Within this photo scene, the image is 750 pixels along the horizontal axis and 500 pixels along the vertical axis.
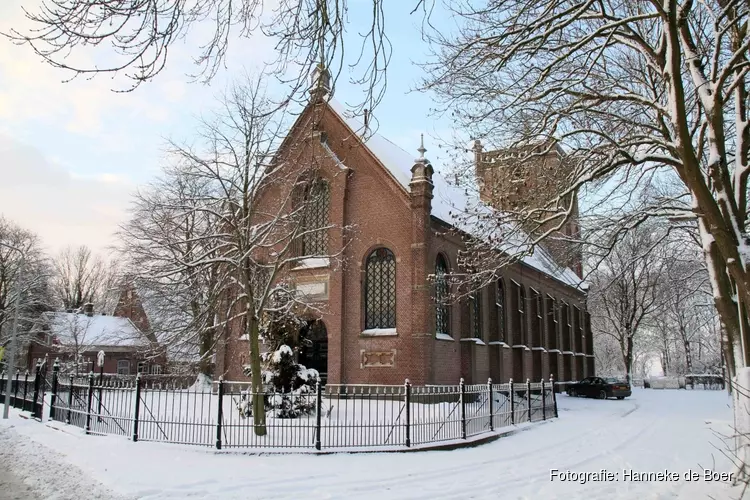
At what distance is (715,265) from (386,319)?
14.5m

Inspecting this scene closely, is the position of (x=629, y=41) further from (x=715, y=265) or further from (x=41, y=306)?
(x=41, y=306)

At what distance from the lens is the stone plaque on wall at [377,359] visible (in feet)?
73.0

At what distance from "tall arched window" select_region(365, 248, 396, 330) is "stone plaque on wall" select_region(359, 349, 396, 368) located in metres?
1.15

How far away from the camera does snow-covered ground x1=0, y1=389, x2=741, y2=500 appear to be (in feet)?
29.2

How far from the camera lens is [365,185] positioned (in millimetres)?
24297

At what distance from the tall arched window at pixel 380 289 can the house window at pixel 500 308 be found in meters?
7.98

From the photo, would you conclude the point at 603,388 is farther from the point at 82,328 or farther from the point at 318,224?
the point at 82,328

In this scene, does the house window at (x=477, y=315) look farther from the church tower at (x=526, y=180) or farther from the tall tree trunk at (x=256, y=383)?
the tall tree trunk at (x=256, y=383)

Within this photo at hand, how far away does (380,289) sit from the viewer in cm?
2347

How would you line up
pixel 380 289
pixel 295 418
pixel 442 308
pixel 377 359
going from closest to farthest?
pixel 295 418 → pixel 377 359 → pixel 380 289 → pixel 442 308

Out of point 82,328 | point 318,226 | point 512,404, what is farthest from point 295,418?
point 82,328

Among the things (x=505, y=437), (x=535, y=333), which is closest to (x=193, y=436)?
(x=505, y=437)

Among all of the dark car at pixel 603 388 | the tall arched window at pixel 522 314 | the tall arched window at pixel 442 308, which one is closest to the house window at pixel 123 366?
the tall arched window at pixel 522 314

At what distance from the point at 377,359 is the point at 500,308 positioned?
935cm
